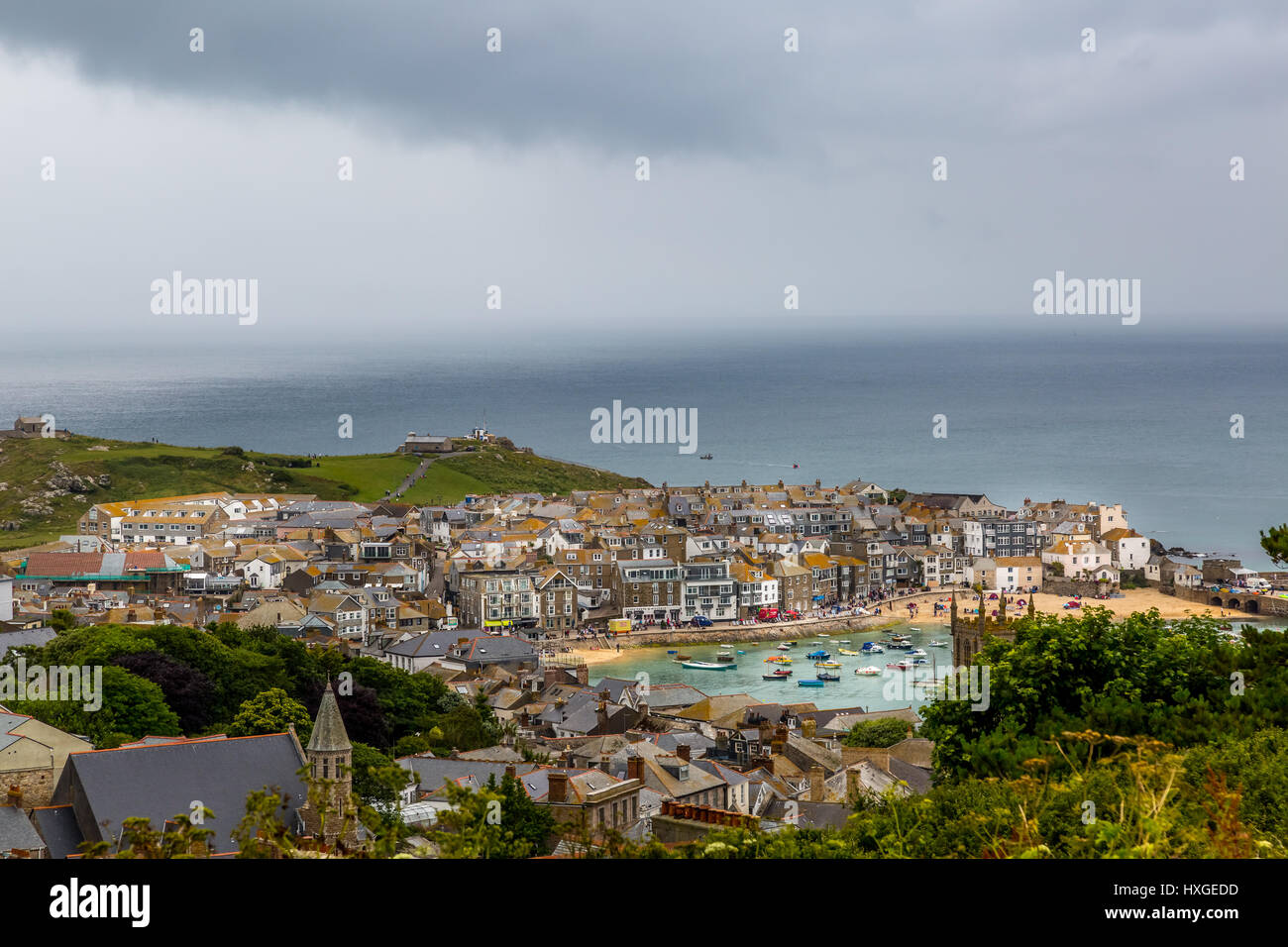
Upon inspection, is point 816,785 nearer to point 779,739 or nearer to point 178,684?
point 779,739

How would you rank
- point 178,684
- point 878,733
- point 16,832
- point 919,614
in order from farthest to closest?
point 919,614 → point 878,733 → point 178,684 → point 16,832

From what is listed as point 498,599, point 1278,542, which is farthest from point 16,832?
point 498,599

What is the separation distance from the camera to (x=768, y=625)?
4309 cm

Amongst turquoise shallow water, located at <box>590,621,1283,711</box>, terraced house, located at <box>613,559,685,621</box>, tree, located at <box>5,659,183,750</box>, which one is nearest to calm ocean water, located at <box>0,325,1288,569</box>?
turquoise shallow water, located at <box>590,621,1283,711</box>

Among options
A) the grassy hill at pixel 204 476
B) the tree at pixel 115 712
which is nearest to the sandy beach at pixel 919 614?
the tree at pixel 115 712

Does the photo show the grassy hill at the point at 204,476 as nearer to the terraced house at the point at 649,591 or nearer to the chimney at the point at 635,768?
the terraced house at the point at 649,591

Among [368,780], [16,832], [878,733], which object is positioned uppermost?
[16,832]

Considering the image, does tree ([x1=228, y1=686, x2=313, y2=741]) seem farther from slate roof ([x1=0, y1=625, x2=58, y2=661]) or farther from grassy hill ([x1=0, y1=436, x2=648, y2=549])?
grassy hill ([x1=0, y1=436, x2=648, y2=549])

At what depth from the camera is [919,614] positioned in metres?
44.6

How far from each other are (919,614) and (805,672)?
9598 millimetres

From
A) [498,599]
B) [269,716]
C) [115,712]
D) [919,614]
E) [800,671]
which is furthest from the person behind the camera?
[919,614]

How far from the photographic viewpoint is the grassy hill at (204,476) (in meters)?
57.0
